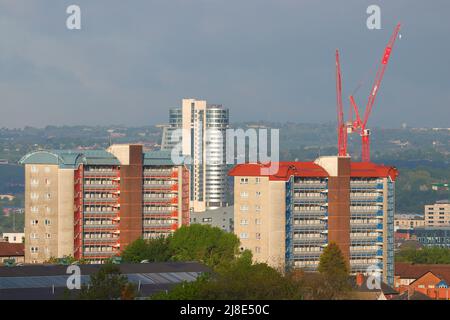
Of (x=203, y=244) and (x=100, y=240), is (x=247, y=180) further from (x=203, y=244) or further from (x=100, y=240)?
(x=100, y=240)

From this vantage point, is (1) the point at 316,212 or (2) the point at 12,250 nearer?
(1) the point at 316,212

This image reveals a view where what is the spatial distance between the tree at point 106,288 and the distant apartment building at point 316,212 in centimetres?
5511

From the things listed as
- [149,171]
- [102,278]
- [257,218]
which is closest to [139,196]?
[149,171]

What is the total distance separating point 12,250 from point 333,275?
64.1 meters

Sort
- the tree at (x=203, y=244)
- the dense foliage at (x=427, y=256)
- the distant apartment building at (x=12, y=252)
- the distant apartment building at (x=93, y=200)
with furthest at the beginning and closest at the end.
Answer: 1. the dense foliage at (x=427, y=256)
2. the distant apartment building at (x=12, y=252)
3. the distant apartment building at (x=93, y=200)
4. the tree at (x=203, y=244)

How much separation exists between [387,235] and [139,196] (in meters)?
22.0

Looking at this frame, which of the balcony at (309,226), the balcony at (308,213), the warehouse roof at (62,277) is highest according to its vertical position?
the balcony at (308,213)

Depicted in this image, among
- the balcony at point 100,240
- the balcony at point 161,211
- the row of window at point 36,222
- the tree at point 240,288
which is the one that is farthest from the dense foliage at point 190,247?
the tree at point 240,288

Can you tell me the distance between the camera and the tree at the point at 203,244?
132625 mm

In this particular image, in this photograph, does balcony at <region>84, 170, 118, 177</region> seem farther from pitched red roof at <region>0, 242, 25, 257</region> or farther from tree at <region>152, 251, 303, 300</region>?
tree at <region>152, 251, 303, 300</region>

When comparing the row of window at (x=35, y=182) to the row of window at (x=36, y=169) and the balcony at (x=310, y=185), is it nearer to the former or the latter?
the row of window at (x=36, y=169)

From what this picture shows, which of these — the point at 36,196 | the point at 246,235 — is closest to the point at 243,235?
the point at 246,235

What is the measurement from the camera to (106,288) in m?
78.3

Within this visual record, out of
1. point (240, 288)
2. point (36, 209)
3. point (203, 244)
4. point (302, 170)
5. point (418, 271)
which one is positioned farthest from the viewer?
point (36, 209)
